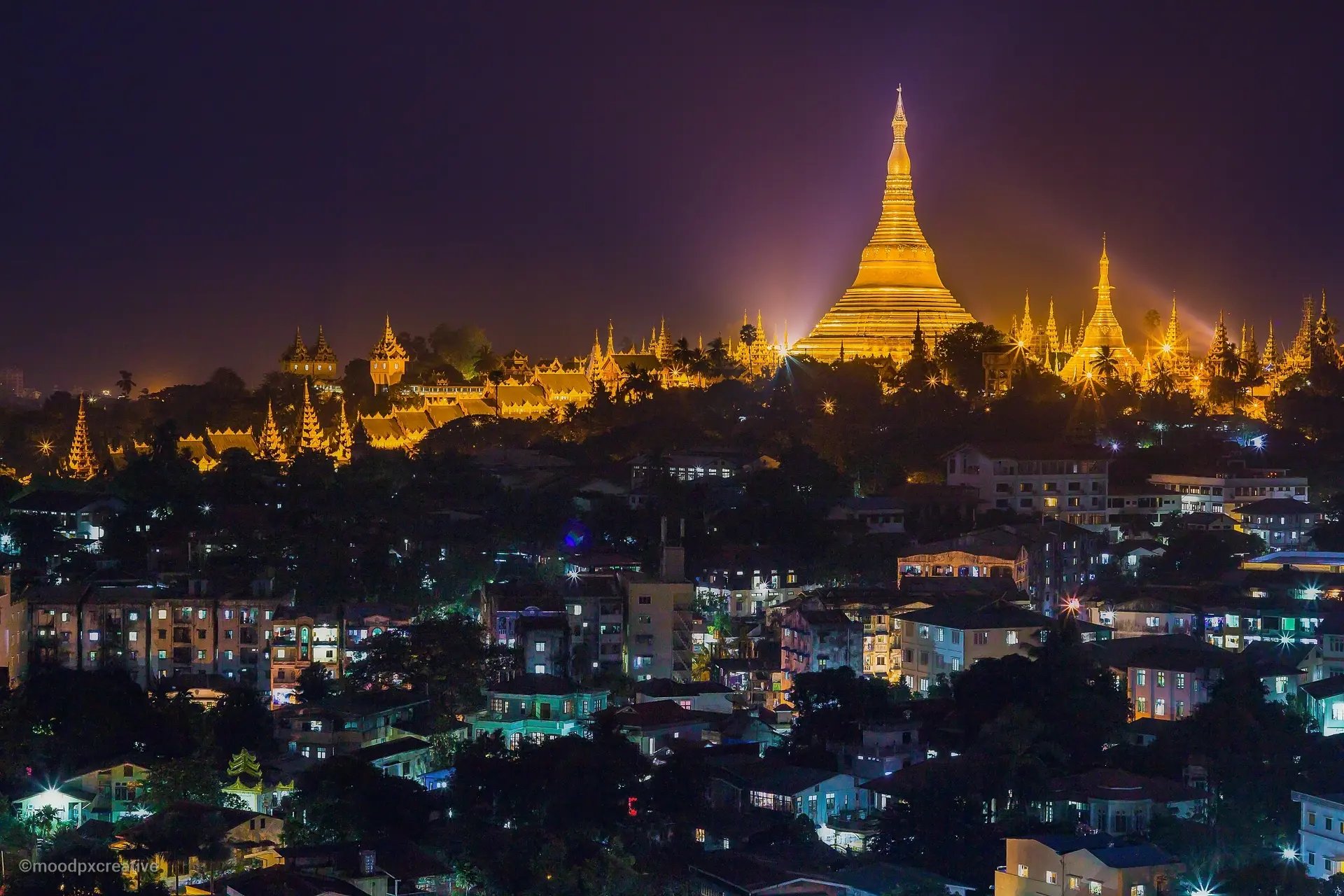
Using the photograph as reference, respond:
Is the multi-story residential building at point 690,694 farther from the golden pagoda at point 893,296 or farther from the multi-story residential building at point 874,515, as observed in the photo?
the golden pagoda at point 893,296

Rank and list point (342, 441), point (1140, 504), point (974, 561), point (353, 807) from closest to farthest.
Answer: point (353, 807)
point (974, 561)
point (1140, 504)
point (342, 441)

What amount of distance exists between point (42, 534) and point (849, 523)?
26.2 ft

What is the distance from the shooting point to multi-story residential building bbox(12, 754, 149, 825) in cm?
2041

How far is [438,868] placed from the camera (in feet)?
60.8

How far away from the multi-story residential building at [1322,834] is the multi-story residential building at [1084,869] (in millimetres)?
1008

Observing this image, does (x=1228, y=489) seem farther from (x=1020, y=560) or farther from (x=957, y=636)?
(x=957, y=636)

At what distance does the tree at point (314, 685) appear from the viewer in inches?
905

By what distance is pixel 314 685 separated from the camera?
910 inches

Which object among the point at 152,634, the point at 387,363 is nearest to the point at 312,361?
the point at 387,363

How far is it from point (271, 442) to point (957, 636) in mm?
14684

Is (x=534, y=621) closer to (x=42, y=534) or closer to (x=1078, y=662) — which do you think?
(x=1078, y=662)

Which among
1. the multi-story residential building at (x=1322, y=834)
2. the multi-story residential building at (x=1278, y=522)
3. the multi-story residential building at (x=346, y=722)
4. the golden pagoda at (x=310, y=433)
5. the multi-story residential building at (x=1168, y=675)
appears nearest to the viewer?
the multi-story residential building at (x=1322, y=834)

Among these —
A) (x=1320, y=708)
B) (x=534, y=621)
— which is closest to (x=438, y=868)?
(x=534, y=621)

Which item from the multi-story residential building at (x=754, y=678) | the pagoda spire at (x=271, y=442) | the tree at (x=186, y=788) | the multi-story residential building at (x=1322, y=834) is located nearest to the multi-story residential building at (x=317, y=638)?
the multi-story residential building at (x=754, y=678)
